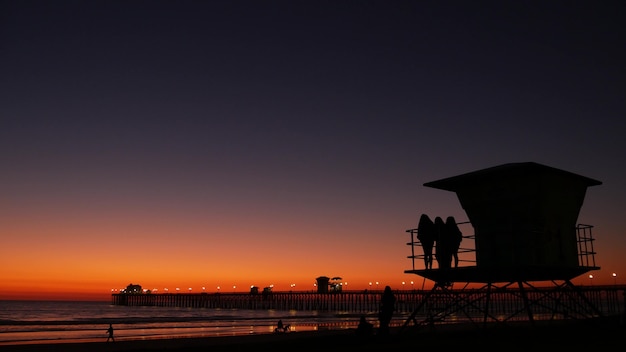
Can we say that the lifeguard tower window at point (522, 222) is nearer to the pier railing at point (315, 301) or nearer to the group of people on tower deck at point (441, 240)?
the group of people on tower deck at point (441, 240)

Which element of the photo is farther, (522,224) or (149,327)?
(149,327)

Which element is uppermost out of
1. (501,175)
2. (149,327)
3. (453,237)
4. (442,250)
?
(501,175)

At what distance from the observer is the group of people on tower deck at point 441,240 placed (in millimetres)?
15219

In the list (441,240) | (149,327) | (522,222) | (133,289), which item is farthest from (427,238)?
(133,289)

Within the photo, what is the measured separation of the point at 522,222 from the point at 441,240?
214 centimetres

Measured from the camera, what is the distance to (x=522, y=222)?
46.9ft

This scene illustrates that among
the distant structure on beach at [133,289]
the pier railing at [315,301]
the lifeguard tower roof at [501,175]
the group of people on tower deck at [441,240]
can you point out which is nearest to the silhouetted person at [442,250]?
the group of people on tower deck at [441,240]

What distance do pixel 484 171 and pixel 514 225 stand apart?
1.59 metres

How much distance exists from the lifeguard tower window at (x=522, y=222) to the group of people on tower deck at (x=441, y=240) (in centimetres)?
37

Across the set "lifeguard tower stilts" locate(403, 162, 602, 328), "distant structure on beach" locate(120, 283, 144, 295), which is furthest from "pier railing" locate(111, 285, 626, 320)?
"lifeguard tower stilts" locate(403, 162, 602, 328)

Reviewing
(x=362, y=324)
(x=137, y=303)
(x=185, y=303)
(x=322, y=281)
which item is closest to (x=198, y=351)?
(x=362, y=324)

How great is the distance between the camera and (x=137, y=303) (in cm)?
13538

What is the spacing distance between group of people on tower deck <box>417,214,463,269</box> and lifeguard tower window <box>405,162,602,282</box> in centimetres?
37

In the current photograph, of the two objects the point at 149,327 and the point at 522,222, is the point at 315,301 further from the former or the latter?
the point at 522,222
